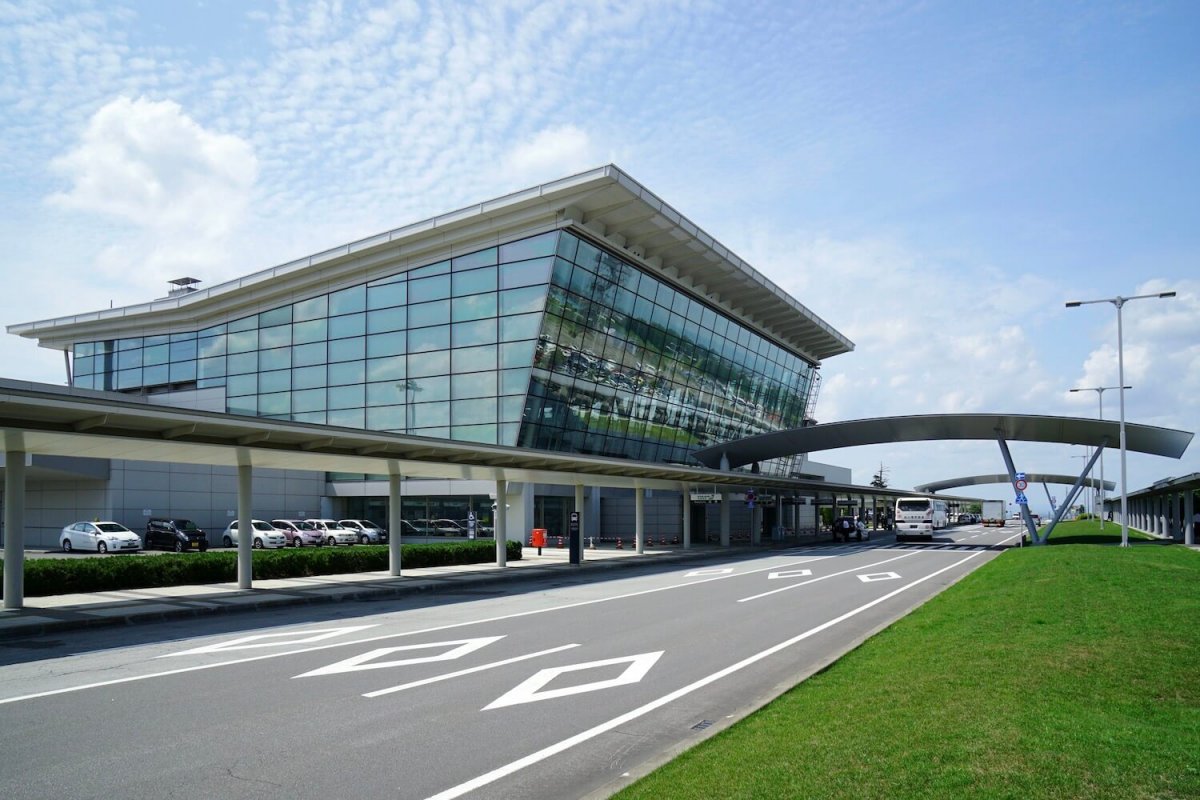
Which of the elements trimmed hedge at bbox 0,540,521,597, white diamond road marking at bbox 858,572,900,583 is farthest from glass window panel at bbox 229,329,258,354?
white diamond road marking at bbox 858,572,900,583

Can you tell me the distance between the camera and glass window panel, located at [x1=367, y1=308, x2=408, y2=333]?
4728cm

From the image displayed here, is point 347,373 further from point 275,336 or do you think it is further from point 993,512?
point 993,512

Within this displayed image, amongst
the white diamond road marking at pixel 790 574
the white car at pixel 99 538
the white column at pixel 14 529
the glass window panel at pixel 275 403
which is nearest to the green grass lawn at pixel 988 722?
the white diamond road marking at pixel 790 574

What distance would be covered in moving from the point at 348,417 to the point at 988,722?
46315 millimetres

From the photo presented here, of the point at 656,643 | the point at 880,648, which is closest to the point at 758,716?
the point at 880,648

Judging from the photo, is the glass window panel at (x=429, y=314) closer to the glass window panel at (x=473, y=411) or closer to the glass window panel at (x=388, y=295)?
the glass window panel at (x=388, y=295)

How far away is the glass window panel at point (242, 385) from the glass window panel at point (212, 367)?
939 mm

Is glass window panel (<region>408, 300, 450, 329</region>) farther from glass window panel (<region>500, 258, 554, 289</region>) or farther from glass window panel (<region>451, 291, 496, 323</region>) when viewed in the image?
glass window panel (<region>500, 258, 554, 289</region>)

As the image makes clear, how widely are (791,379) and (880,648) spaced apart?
6089cm

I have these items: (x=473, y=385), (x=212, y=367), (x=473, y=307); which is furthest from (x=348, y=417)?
(x=212, y=367)

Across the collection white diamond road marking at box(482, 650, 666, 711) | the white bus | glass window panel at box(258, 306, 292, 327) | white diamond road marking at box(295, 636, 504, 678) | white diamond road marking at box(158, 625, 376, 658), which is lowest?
the white bus

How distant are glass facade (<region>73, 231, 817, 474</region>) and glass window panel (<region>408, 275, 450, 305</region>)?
0.07m

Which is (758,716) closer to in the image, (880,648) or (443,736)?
(443,736)

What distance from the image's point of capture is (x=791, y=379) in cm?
7200
